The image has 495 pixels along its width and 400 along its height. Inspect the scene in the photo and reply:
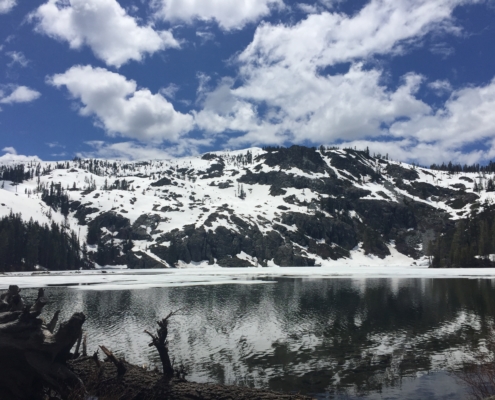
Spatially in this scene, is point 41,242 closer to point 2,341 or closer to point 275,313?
point 275,313

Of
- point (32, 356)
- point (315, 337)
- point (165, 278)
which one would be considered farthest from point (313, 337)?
point (165, 278)

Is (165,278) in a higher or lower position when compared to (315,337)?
lower

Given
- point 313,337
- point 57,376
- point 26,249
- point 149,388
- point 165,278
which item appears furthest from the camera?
point 26,249

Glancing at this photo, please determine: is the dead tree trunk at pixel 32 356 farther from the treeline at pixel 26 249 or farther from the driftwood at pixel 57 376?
the treeline at pixel 26 249

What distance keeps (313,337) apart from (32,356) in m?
26.5

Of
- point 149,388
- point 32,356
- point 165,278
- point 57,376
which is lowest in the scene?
point 165,278

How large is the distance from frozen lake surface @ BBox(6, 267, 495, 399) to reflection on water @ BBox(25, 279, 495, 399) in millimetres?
86

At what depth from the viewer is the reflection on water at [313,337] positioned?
2567cm

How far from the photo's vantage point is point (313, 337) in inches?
1481

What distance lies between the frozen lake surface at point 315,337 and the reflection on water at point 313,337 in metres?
0.09

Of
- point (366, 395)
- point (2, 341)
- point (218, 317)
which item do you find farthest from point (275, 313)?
point (2, 341)

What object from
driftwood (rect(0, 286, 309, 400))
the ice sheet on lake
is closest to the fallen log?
driftwood (rect(0, 286, 309, 400))

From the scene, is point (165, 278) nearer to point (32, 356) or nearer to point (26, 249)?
point (26, 249)

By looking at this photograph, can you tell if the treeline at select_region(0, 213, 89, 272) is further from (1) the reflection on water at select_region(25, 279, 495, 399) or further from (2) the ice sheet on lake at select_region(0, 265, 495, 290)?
(1) the reflection on water at select_region(25, 279, 495, 399)
